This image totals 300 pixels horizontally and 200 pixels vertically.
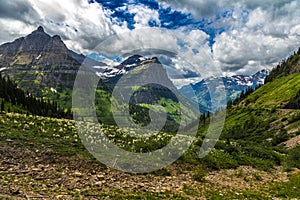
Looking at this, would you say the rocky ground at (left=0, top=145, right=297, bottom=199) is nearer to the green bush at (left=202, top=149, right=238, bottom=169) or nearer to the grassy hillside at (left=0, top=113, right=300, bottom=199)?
the grassy hillside at (left=0, top=113, right=300, bottom=199)

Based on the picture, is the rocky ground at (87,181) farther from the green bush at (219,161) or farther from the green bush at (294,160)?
the green bush at (294,160)

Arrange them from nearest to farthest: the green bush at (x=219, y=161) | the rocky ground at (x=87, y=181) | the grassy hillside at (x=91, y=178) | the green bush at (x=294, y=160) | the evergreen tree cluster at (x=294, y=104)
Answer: the rocky ground at (x=87, y=181) < the grassy hillside at (x=91, y=178) < the green bush at (x=219, y=161) < the green bush at (x=294, y=160) < the evergreen tree cluster at (x=294, y=104)

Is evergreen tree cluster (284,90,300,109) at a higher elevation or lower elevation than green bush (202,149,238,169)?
higher

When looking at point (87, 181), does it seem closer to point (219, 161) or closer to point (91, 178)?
point (91, 178)

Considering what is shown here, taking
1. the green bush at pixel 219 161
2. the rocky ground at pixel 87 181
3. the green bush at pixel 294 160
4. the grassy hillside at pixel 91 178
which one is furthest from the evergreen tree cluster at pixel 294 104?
the rocky ground at pixel 87 181

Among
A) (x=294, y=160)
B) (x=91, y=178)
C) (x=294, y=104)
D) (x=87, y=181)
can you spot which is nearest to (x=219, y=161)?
(x=91, y=178)

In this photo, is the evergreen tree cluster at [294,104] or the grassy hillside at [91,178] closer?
the grassy hillside at [91,178]

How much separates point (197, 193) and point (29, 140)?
1419 centimetres

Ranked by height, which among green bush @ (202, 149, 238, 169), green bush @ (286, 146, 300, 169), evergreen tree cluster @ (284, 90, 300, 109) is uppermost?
evergreen tree cluster @ (284, 90, 300, 109)

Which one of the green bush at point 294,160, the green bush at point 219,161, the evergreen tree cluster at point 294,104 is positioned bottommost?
the green bush at point 294,160

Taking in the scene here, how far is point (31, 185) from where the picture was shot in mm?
13289

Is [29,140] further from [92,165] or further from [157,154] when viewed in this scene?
[157,154]

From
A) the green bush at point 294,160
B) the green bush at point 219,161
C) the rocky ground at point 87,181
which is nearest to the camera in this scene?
the rocky ground at point 87,181

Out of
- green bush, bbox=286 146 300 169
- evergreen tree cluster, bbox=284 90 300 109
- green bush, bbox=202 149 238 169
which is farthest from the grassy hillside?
evergreen tree cluster, bbox=284 90 300 109
